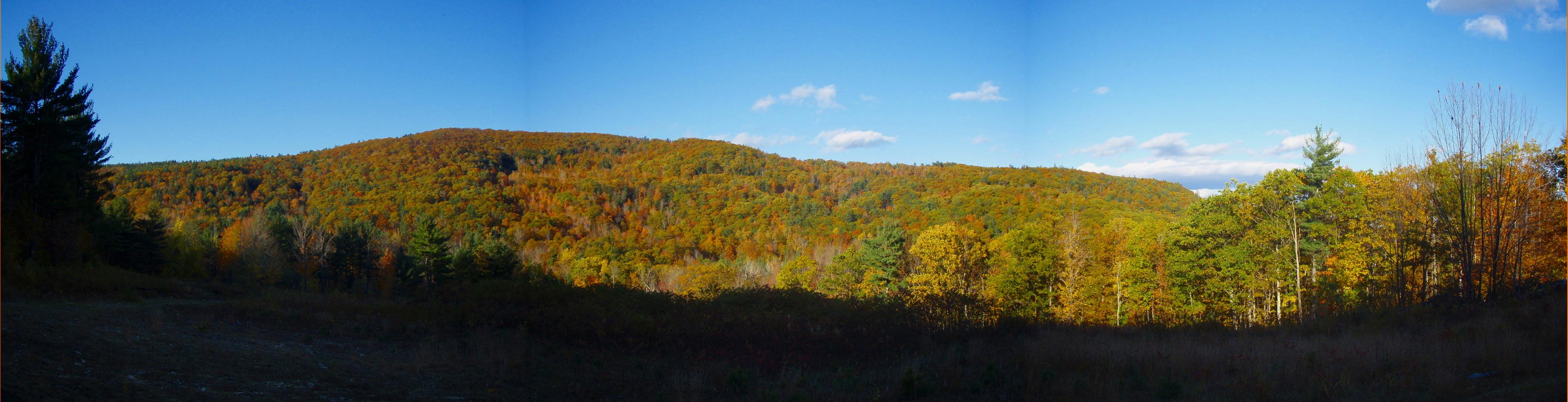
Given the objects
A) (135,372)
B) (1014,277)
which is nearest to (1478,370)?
(135,372)

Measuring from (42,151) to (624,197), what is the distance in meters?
62.5

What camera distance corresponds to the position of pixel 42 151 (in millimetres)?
22156

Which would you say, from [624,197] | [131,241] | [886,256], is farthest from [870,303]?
[624,197]

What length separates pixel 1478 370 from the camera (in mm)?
7199

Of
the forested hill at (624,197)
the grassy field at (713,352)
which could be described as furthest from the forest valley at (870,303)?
the forested hill at (624,197)

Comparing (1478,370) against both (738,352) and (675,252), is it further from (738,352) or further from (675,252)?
(675,252)

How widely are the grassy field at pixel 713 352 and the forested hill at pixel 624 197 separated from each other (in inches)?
1477

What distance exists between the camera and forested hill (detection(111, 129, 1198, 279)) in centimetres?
5997

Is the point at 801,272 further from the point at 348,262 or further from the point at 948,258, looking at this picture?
the point at 348,262

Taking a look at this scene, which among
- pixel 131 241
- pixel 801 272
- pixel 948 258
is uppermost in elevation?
pixel 131 241

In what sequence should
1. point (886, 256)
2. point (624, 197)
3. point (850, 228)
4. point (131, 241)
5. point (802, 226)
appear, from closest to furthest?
point (131, 241)
point (886, 256)
point (850, 228)
point (802, 226)
point (624, 197)

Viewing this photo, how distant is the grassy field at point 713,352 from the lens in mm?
6699

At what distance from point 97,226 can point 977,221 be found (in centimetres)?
5186

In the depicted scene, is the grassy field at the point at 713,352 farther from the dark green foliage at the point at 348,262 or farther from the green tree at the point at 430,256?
the dark green foliage at the point at 348,262
